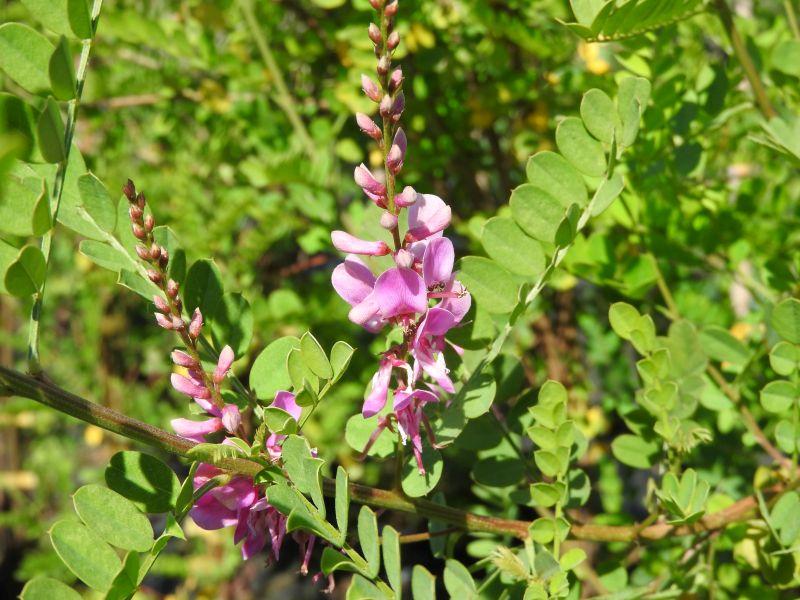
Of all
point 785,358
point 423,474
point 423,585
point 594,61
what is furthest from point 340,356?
point 594,61

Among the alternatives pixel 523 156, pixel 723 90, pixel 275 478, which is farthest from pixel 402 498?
pixel 523 156

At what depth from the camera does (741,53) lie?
826mm

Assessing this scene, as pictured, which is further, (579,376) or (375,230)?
(579,376)

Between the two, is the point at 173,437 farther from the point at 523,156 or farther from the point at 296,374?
the point at 523,156

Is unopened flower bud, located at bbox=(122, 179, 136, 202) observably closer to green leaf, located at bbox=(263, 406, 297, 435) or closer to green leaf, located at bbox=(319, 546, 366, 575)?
green leaf, located at bbox=(263, 406, 297, 435)

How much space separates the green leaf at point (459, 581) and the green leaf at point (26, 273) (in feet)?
1.35

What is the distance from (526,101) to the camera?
149 cm

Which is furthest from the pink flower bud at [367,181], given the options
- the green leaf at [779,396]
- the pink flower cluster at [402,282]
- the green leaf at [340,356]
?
the green leaf at [779,396]

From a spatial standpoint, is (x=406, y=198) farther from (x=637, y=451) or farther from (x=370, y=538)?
(x=637, y=451)

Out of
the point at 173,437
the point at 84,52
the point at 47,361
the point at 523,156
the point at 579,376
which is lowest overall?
the point at 47,361

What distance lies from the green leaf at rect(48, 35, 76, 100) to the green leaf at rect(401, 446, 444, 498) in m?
0.39

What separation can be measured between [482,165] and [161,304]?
1033 mm

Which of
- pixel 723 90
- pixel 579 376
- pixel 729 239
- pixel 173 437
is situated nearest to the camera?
pixel 173 437

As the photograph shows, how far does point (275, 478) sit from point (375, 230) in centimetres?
25
